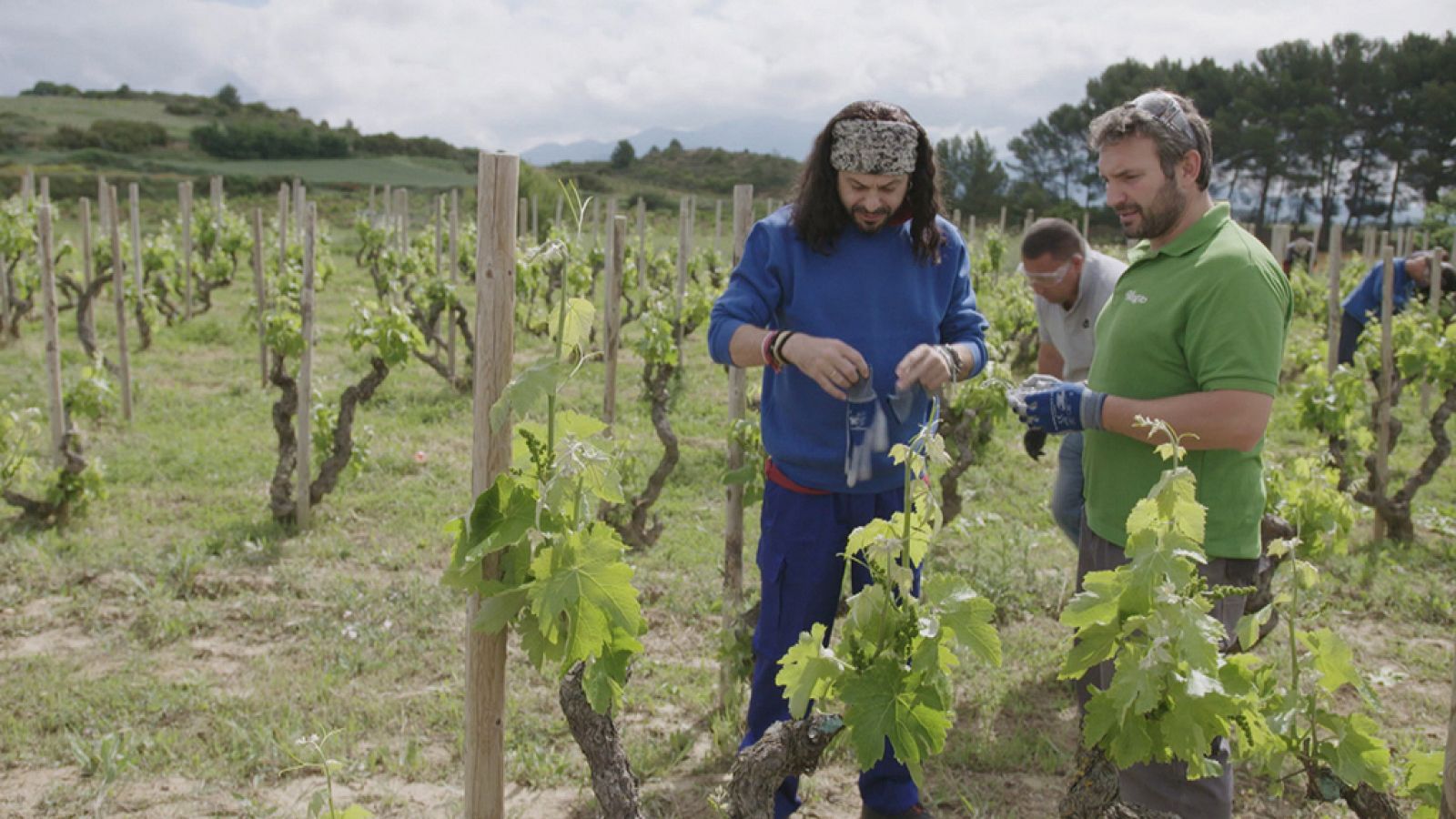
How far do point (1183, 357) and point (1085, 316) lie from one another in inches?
58.9

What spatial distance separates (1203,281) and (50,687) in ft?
13.2

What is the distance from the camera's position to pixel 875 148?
2521 millimetres

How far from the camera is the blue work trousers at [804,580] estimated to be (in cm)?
271

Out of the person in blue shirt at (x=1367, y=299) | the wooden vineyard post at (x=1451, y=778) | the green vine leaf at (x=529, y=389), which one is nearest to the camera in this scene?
the wooden vineyard post at (x=1451, y=778)

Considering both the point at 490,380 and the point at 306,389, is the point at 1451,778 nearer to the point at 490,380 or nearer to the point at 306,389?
the point at 490,380

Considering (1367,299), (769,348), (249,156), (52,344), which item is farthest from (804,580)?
(249,156)

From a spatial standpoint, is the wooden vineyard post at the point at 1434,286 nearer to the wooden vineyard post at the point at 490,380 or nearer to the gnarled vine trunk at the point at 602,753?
the gnarled vine trunk at the point at 602,753

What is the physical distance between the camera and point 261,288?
23.5 feet

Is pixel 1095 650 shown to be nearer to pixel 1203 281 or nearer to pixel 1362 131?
pixel 1203 281

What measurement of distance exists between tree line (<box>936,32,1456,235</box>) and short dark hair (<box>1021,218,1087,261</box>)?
106ft

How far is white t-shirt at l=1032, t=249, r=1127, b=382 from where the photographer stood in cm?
370

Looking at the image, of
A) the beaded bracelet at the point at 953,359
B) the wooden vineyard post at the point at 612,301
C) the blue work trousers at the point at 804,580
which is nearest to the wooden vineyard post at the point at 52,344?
the wooden vineyard post at the point at 612,301

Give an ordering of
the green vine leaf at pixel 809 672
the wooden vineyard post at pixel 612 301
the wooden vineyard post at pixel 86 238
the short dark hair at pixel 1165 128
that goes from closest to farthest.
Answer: the green vine leaf at pixel 809 672, the short dark hair at pixel 1165 128, the wooden vineyard post at pixel 612 301, the wooden vineyard post at pixel 86 238

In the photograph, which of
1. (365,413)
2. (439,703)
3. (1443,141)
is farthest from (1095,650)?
(1443,141)
